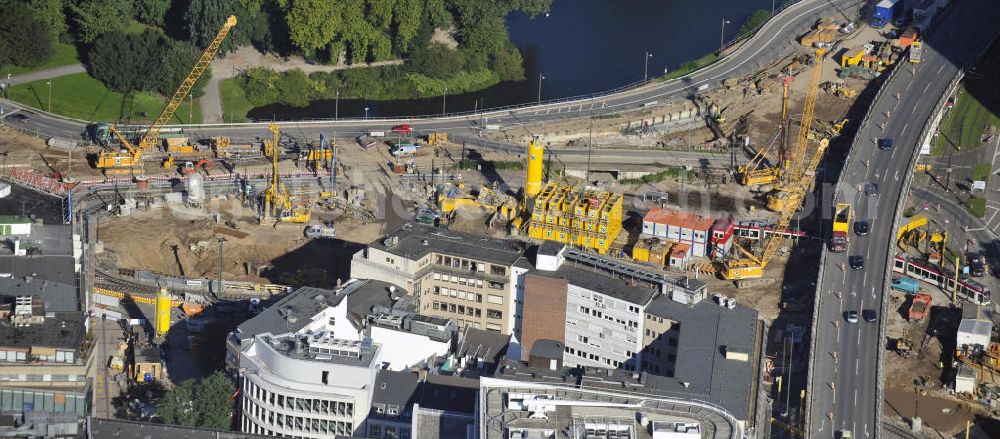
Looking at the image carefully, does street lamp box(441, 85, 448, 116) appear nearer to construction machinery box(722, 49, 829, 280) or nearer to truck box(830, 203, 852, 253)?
construction machinery box(722, 49, 829, 280)

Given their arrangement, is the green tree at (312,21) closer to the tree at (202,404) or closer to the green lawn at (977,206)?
the green lawn at (977,206)

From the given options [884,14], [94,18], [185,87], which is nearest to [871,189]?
[884,14]

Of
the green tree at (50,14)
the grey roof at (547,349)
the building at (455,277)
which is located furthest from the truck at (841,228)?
the green tree at (50,14)

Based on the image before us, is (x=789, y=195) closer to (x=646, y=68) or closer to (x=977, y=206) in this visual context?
(x=977, y=206)

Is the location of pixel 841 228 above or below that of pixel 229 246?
above

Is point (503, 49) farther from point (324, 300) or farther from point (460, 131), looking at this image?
point (324, 300)

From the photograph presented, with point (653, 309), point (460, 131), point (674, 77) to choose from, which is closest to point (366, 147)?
point (460, 131)
